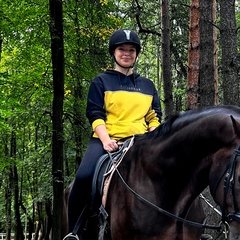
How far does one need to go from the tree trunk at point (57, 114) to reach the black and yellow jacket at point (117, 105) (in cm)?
789

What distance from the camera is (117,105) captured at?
14.8ft

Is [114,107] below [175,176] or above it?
above

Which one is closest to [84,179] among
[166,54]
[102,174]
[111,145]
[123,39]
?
[102,174]

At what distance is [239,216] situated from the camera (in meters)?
2.75

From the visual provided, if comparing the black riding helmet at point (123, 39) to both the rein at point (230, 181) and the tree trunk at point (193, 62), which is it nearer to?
the rein at point (230, 181)

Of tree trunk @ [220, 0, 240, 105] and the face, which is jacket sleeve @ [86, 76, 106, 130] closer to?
the face

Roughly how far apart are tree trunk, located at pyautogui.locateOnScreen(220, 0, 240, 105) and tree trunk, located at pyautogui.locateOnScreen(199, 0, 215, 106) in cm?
42

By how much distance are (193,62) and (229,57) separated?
2.99ft

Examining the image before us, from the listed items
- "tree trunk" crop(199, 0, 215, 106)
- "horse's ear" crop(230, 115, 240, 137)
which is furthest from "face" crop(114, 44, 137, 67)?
"tree trunk" crop(199, 0, 215, 106)

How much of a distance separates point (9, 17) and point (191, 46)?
608 cm

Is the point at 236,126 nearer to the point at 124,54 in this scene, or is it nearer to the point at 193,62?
the point at 124,54

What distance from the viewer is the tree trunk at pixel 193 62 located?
380 inches

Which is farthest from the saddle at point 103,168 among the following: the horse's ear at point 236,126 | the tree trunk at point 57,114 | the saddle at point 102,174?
the tree trunk at point 57,114

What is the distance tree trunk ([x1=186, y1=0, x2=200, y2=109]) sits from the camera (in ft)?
31.7
